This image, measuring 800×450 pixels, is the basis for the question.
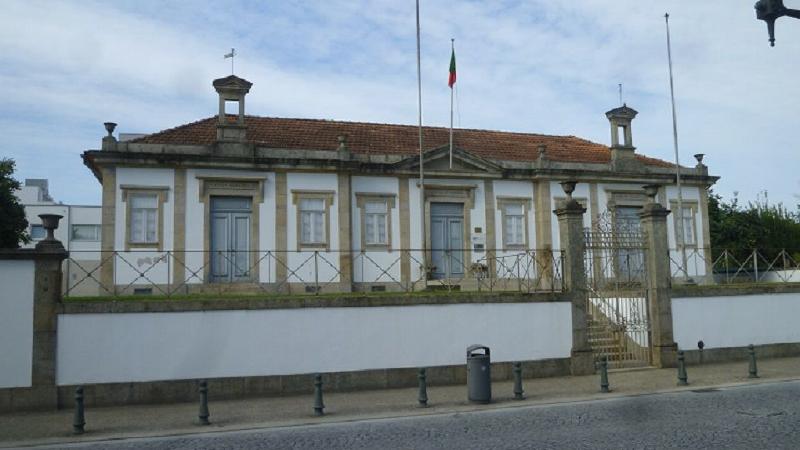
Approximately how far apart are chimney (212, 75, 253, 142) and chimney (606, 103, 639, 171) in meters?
13.6

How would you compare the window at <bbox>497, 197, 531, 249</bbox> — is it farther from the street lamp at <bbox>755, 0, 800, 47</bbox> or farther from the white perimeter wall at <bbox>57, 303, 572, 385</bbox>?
the street lamp at <bbox>755, 0, 800, 47</bbox>

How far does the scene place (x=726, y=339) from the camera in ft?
57.6

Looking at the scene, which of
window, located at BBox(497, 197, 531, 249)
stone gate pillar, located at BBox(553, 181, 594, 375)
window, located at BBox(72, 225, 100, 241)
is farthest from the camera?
window, located at BBox(72, 225, 100, 241)

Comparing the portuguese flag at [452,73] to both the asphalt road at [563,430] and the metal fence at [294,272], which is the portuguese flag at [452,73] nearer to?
the metal fence at [294,272]

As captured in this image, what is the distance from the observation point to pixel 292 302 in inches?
547

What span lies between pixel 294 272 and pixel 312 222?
6.98ft

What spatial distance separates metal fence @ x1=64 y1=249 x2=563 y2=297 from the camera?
66.6 feet

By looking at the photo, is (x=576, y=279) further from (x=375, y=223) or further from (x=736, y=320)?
(x=375, y=223)

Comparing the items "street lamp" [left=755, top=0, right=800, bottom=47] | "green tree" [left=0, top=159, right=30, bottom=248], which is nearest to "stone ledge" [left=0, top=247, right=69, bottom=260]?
"street lamp" [left=755, top=0, right=800, bottom=47]

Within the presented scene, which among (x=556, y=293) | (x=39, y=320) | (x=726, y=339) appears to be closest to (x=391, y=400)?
(x=556, y=293)

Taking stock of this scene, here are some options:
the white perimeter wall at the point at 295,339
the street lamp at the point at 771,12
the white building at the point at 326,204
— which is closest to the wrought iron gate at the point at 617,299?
the white building at the point at 326,204

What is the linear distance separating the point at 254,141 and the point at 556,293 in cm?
1162

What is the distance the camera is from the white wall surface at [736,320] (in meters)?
17.1

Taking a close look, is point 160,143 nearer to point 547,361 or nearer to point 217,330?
point 217,330
